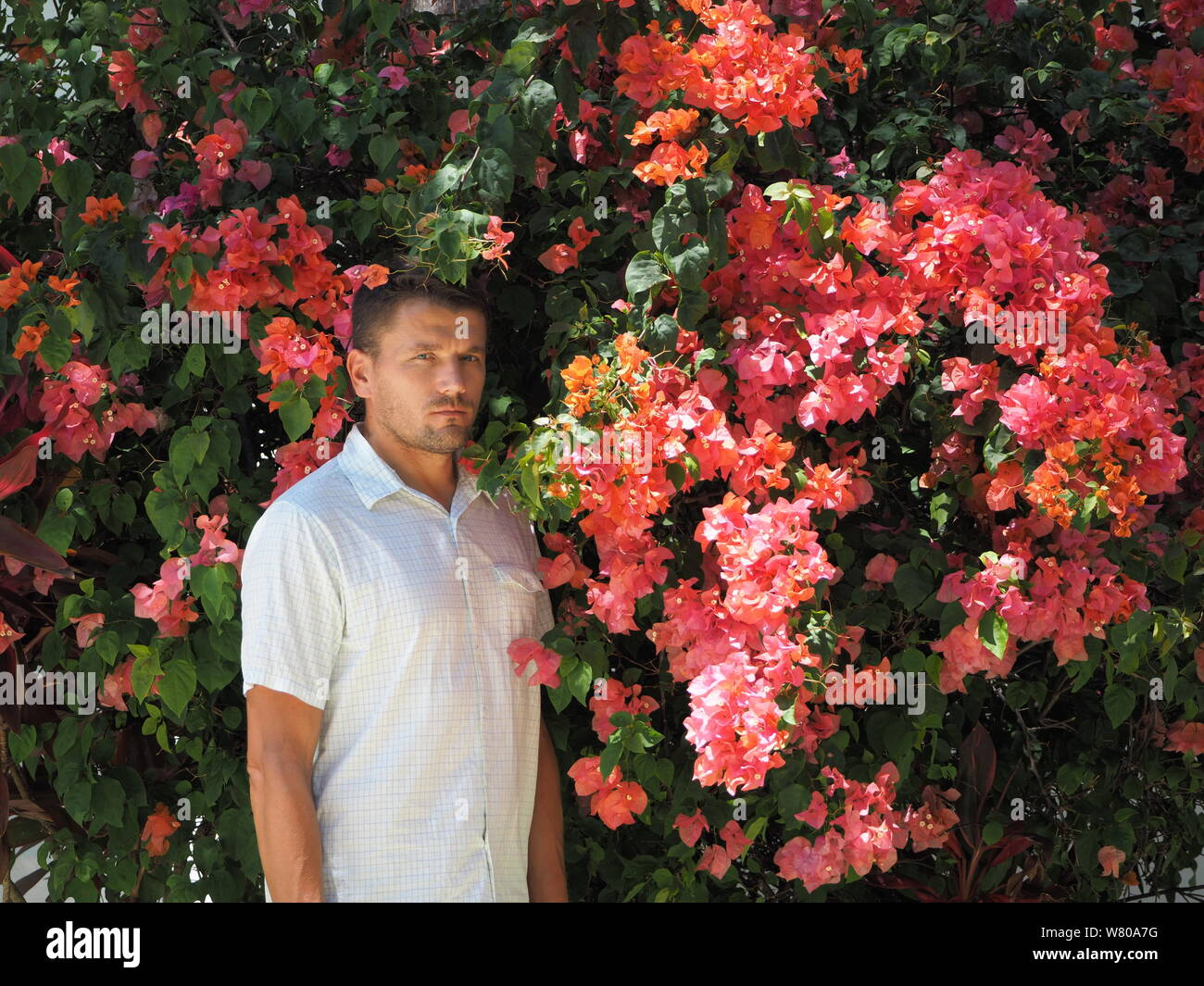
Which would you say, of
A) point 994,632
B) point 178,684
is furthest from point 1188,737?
point 178,684

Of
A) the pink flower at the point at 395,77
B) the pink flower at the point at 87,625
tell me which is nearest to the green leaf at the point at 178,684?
the pink flower at the point at 87,625

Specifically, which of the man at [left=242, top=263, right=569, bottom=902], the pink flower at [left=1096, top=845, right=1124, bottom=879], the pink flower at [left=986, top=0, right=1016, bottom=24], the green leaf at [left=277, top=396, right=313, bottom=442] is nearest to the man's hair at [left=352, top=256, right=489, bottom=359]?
the man at [left=242, top=263, right=569, bottom=902]

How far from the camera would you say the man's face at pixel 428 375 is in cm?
232

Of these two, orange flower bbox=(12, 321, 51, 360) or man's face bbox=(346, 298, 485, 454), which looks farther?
orange flower bbox=(12, 321, 51, 360)

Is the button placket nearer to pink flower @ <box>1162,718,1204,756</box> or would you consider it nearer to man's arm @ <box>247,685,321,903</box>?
man's arm @ <box>247,685,321,903</box>

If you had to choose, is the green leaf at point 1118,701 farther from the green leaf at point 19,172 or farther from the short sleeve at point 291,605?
the green leaf at point 19,172

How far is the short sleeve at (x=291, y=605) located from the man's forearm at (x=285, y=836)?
0.41 ft

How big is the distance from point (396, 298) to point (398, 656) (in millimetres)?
594

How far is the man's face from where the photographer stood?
2.32 m

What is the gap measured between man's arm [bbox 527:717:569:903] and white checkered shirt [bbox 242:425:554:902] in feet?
0.29

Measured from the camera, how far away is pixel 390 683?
7.27 feet

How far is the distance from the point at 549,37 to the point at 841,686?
3.66 feet

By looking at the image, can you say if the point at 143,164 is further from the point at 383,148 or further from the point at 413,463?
the point at 413,463
